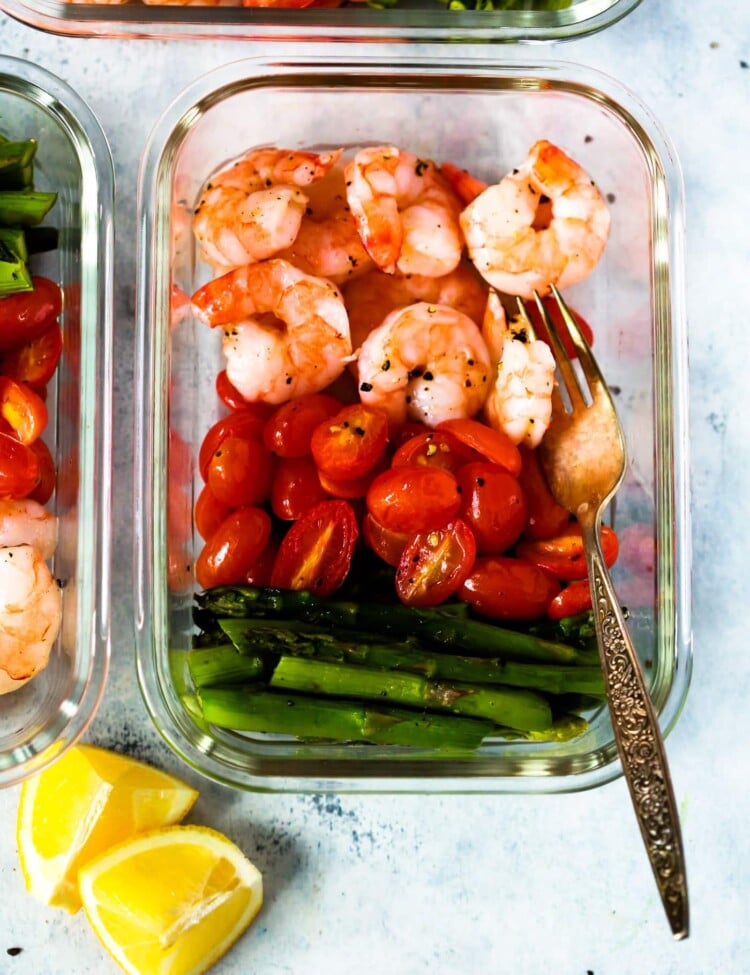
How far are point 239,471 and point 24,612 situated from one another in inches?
13.0

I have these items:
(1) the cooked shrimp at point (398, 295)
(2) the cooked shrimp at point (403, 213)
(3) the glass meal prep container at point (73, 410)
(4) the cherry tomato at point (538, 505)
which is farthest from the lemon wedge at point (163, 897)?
(2) the cooked shrimp at point (403, 213)

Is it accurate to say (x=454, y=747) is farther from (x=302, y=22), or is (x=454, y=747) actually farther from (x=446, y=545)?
(x=302, y=22)

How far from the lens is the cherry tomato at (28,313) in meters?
1.35

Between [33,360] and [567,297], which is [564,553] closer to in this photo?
[567,297]

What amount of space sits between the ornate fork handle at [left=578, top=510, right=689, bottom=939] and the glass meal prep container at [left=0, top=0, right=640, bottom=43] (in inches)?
31.0

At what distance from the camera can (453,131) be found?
1516mm

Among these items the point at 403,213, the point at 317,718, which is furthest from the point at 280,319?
the point at 317,718

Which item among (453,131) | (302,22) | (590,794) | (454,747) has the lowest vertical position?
(590,794)

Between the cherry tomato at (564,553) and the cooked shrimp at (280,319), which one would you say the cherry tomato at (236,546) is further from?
the cherry tomato at (564,553)

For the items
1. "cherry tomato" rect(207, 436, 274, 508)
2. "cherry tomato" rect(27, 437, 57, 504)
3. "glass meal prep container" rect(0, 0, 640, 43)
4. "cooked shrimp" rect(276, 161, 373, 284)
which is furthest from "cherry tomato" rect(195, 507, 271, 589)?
"glass meal prep container" rect(0, 0, 640, 43)

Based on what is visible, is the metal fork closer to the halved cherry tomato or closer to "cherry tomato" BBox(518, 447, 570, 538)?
"cherry tomato" BBox(518, 447, 570, 538)

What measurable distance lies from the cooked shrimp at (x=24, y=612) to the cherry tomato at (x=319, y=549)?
30 cm

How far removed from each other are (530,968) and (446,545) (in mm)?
682

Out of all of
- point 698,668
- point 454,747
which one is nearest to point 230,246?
point 454,747
